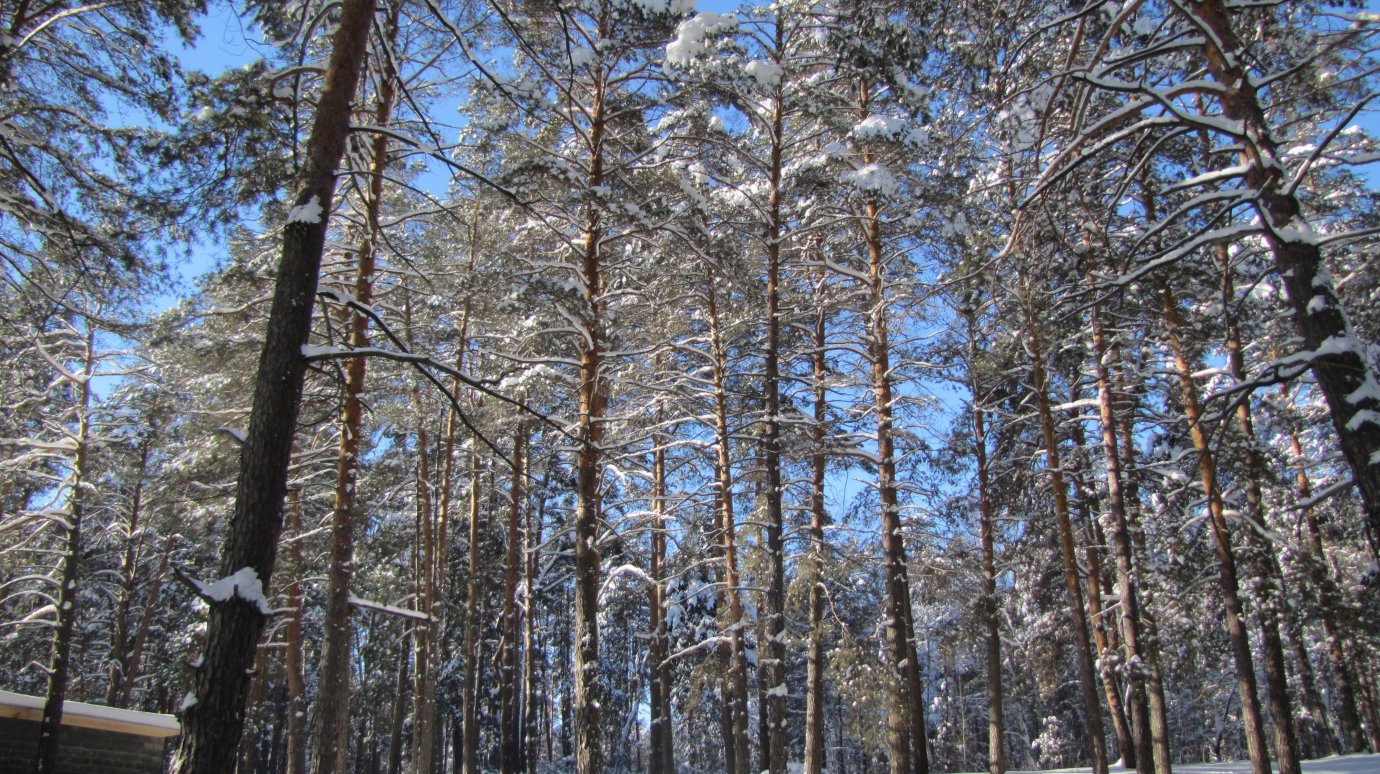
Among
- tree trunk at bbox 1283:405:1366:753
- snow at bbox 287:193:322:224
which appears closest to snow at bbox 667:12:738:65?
snow at bbox 287:193:322:224

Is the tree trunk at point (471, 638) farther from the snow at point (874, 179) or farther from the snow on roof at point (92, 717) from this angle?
the snow at point (874, 179)

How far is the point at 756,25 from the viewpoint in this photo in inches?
443

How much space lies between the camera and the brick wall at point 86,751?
10031 mm

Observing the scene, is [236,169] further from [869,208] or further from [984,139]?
[869,208]

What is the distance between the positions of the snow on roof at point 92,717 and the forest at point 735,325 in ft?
1.09

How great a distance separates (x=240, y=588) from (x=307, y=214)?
226 cm

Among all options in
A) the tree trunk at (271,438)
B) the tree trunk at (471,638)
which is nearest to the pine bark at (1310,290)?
the tree trunk at (271,438)

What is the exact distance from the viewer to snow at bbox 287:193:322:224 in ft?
15.2

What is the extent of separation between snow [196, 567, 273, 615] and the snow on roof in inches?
351

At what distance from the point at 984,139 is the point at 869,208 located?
18.7 feet

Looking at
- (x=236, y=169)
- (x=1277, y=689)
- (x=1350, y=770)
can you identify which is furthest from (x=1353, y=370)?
(x=1350, y=770)

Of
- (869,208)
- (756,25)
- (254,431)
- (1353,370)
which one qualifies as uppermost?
(756,25)

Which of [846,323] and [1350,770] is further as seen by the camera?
[846,323]

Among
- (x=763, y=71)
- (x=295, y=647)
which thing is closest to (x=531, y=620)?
(x=295, y=647)
